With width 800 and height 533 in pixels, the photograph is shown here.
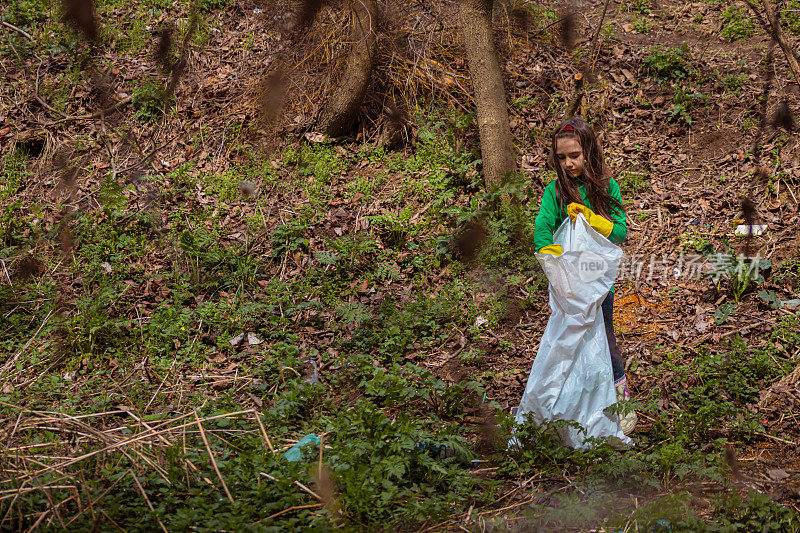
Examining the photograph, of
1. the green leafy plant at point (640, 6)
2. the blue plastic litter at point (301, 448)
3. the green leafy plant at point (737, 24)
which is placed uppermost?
→ the green leafy plant at point (640, 6)

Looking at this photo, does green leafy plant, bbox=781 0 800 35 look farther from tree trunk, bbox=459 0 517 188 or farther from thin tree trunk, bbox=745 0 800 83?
tree trunk, bbox=459 0 517 188

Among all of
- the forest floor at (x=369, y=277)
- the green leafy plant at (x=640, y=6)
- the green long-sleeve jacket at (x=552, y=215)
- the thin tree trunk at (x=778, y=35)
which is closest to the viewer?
the forest floor at (x=369, y=277)

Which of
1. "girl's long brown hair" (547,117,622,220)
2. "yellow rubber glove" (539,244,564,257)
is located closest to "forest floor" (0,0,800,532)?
"yellow rubber glove" (539,244,564,257)

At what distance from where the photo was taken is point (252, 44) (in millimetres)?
7473

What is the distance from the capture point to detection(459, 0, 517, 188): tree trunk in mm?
5559

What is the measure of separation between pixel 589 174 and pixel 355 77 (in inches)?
148

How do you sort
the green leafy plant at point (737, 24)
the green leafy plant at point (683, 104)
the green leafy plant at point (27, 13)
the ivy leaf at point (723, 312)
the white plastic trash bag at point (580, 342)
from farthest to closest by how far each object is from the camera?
the green leafy plant at point (27, 13)
the green leafy plant at point (737, 24)
the green leafy plant at point (683, 104)
the ivy leaf at point (723, 312)
the white plastic trash bag at point (580, 342)

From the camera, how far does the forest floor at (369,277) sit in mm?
2938

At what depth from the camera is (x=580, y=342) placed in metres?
3.28

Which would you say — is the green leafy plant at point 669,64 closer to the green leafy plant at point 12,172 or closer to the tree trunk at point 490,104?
the tree trunk at point 490,104

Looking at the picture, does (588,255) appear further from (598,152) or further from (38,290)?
(38,290)

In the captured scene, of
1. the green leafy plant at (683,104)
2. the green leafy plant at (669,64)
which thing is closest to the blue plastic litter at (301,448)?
the green leafy plant at (683,104)

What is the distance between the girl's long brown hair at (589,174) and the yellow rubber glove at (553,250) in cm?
28

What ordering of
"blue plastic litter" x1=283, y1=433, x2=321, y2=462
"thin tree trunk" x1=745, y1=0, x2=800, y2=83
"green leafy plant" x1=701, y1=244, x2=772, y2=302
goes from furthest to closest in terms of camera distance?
"green leafy plant" x1=701, y1=244, x2=772, y2=302 → "thin tree trunk" x1=745, y1=0, x2=800, y2=83 → "blue plastic litter" x1=283, y1=433, x2=321, y2=462
